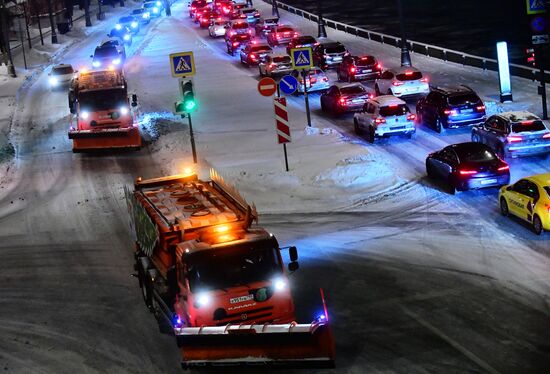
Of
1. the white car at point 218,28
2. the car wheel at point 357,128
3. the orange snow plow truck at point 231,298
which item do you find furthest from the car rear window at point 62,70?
the orange snow plow truck at point 231,298

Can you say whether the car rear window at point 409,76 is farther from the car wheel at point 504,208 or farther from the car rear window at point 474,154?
the car wheel at point 504,208

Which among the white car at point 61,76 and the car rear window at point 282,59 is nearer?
the car rear window at point 282,59

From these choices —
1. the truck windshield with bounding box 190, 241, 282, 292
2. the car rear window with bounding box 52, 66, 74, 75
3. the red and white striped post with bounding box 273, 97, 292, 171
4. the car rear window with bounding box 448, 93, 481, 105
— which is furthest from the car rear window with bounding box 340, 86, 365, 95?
the truck windshield with bounding box 190, 241, 282, 292

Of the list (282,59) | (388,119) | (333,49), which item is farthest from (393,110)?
(333,49)

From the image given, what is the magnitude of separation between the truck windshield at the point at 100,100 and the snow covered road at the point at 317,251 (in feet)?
6.34

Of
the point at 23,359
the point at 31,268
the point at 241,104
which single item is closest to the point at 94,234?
the point at 31,268

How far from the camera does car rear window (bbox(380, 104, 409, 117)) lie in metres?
33.1

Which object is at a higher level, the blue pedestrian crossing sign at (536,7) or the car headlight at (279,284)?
the blue pedestrian crossing sign at (536,7)

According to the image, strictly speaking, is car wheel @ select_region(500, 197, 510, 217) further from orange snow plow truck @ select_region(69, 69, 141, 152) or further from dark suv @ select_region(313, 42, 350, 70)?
dark suv @ select_region(313, 42, 350, 70)

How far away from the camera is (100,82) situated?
1423 inches

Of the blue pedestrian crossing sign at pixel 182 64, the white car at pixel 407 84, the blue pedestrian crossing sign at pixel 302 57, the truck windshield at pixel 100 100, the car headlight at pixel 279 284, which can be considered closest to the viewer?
the car headlight at pixel 279 284

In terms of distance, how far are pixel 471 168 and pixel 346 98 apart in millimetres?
13219

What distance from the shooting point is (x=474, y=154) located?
26.4 m

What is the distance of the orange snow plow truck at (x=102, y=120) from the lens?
114 feet
